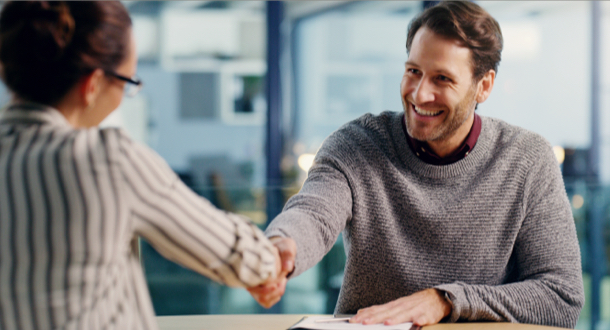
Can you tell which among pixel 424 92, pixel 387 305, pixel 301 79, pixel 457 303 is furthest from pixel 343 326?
pixel 301 79

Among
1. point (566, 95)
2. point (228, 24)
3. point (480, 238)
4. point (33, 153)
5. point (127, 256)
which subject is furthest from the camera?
point (228, 24)

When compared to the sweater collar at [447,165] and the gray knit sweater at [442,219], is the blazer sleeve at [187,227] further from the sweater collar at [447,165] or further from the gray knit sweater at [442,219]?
the sweater collar at [447,165]

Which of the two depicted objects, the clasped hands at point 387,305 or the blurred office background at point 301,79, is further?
the blurred office background at point 301,79

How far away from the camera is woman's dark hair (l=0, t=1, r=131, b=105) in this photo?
2.88 feet

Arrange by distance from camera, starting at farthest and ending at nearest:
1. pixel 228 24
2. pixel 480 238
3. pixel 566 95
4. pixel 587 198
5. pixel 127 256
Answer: pixel 228 24, pixel 566 95, pixel 587 198, pixel 480 238, pixel 127 256

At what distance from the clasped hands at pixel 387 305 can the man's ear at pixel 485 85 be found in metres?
0.70

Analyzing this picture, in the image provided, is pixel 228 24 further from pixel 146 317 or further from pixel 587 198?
pixel 146 317

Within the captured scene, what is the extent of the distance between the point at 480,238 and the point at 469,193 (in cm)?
13

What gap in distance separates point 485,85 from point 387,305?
836 millimetres

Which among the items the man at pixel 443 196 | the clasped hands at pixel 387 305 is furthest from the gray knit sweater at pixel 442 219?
the clasped hands at pixel 387 305

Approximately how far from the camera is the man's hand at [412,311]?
4.23 feet

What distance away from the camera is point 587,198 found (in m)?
3.50

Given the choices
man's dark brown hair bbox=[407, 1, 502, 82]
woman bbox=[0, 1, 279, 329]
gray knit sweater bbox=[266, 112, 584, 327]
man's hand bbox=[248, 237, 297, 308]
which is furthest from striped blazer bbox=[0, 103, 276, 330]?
man's dark brown hair bbox=[407, 1, 502, 82]

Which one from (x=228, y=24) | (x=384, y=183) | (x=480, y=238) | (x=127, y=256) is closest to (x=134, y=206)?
(x=127, y=256)
